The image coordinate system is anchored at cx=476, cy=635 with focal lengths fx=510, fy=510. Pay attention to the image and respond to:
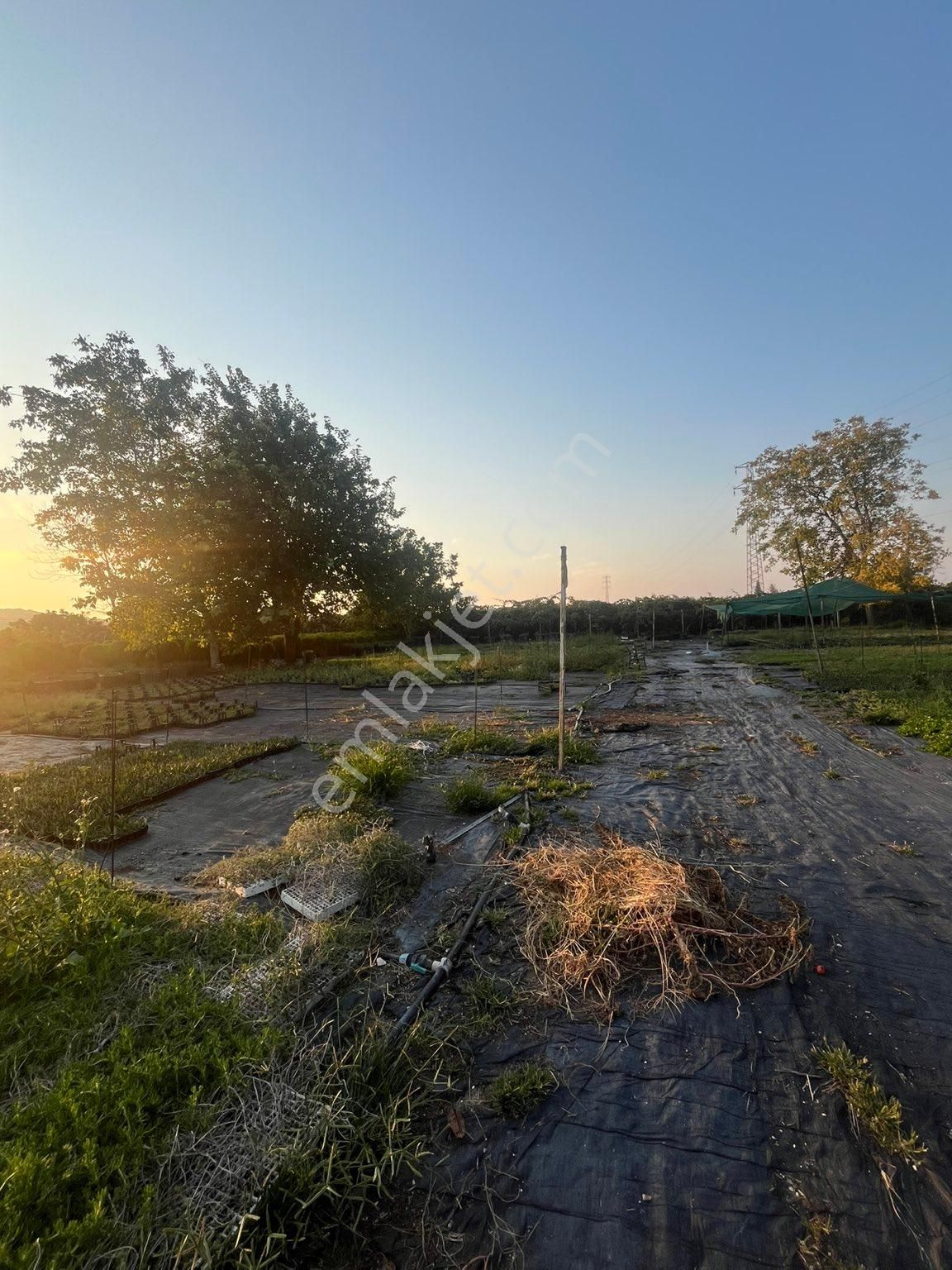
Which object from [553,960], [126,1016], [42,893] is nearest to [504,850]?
[553,960]

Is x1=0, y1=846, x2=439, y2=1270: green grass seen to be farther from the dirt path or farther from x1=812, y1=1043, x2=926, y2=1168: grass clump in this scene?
x1=812, y1=1043, x2=926, y2=1168: grass clump

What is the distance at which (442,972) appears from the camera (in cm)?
274

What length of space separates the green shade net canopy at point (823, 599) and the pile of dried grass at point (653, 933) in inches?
772

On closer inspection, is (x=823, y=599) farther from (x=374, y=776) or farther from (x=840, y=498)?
(x=374, y=776)

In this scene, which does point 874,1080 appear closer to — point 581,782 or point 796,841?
point 796,841

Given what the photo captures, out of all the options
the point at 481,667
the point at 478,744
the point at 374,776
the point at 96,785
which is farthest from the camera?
the point at 481,667

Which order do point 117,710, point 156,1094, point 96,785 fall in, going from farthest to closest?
point 117,710
point 96,785
point 156,1094

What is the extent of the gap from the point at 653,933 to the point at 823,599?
76.3ft

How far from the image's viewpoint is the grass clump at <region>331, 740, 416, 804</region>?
18.1ft

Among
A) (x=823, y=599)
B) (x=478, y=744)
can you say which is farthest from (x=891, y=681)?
(x=823, y=599)

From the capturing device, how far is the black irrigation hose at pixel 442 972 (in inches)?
94.1

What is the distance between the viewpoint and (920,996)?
2.46 metres

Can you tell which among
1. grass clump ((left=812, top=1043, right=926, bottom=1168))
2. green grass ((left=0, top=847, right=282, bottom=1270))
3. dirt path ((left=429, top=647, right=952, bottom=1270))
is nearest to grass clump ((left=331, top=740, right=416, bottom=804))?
green grass ((left=0, top=847, right=282, bottom=1270))

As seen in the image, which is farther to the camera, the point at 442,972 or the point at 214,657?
the point at 214,657
